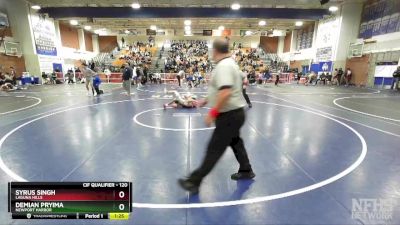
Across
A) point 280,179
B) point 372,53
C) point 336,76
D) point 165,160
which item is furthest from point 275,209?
point 336,76

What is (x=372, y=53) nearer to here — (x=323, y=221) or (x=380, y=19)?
(x=380, y=19)

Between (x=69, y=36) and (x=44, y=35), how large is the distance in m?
8.65

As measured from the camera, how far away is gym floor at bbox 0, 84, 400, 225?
10.2 feet

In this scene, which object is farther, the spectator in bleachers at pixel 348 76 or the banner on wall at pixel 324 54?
the banner on wall at pixel 324 54

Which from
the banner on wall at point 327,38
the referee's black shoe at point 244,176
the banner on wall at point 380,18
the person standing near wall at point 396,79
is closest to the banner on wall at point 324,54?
the banner on wall at point 327,38

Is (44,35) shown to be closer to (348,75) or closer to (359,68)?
(348,75)

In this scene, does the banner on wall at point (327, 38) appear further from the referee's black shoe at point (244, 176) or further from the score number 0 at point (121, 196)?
the score number 0 at point (121, 196)

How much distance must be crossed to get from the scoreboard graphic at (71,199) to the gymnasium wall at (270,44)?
46907 millimetres

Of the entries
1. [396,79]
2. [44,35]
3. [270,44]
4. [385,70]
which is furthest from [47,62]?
[270,44]

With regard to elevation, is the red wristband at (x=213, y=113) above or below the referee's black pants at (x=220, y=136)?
above

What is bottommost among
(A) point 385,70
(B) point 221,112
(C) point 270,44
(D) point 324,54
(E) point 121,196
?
(E) point 121,196

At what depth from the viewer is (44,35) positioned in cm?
2508

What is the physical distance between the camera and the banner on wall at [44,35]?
23.5 m

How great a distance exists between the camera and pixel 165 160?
4.71m
